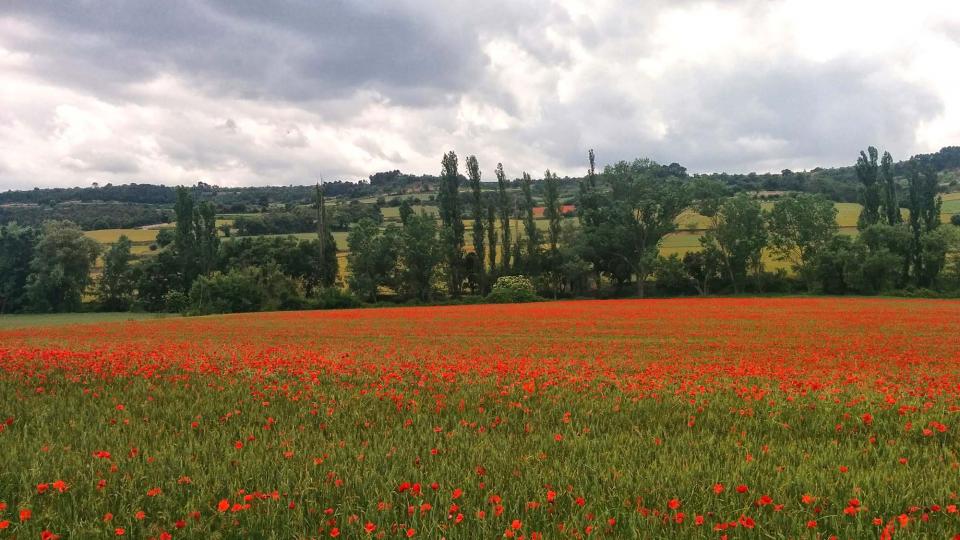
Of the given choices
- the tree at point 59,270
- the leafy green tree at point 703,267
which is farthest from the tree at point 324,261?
the leafy green tree at point 703,267

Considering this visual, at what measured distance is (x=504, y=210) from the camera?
91.9 metres

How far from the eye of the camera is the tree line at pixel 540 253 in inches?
Answer: 2776

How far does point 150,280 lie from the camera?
8231 cm

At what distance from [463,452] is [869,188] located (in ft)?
295

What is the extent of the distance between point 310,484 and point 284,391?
169 inches

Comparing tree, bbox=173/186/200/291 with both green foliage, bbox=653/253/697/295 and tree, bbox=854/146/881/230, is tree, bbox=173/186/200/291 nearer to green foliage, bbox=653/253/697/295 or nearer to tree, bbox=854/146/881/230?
green foliage, bbox=653/253/697/295

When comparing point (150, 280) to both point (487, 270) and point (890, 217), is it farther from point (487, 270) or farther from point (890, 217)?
point (890, 217)

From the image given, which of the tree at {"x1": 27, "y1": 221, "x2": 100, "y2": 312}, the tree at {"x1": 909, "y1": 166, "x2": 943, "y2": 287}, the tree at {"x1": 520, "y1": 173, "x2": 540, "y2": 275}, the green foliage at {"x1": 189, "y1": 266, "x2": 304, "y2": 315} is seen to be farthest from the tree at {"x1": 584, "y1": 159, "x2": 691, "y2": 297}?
the tree at {"x1": 27, "y1": 221, "x2": 100, "y2": 312}

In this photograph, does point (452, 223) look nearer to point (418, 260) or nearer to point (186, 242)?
point (418, 260)

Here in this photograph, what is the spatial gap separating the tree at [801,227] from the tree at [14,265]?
103375mm

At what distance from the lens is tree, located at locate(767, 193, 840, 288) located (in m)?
74.6

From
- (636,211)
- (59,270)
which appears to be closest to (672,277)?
(636,211)

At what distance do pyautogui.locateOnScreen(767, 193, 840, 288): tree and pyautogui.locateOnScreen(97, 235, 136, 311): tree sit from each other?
88.5m

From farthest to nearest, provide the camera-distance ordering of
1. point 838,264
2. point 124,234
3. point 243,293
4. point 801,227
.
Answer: point 124,234, point 801,227, point 243,293, point 838,264
